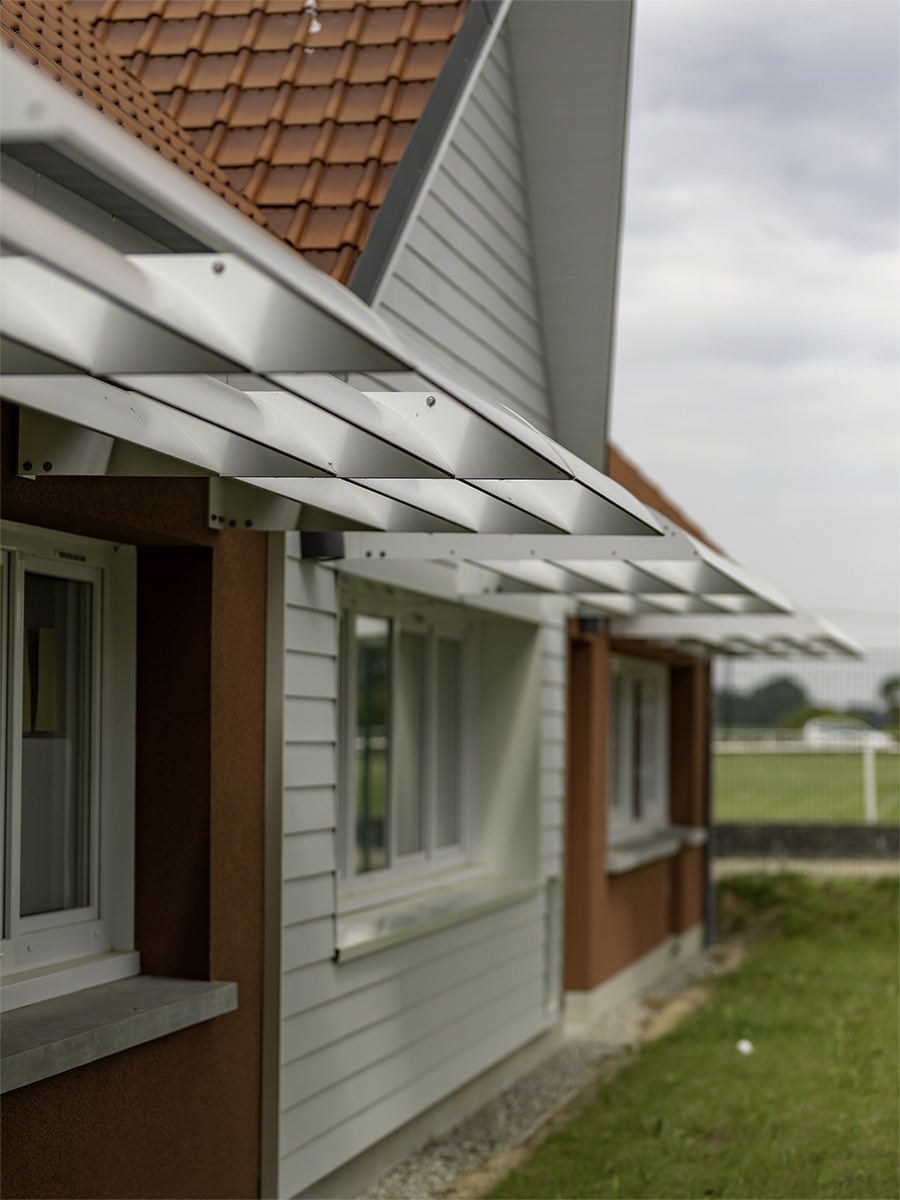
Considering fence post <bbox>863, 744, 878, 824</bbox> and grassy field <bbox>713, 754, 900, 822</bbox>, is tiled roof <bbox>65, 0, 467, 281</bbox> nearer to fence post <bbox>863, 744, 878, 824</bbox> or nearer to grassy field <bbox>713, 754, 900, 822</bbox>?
grassy field <bbox>713, 754, 900, 822</bbox>

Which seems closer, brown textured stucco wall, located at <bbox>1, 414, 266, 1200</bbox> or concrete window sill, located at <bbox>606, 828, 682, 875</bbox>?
brown textured stucco wall, located at <bbox>1, 414, 266, 1200</bbox>

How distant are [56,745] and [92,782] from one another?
0.83 feet

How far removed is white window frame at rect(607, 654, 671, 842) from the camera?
13352mm

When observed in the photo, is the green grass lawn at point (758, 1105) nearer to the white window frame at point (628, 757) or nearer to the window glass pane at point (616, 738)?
the white window frame at point (628, 757)

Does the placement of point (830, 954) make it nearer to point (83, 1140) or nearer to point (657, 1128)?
point (657, 1128)

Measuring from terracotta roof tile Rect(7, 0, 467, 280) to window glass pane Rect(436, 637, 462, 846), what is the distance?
314 centimetres

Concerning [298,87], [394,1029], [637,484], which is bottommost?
[394,1029]

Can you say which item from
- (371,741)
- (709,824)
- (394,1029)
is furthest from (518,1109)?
(709,824)

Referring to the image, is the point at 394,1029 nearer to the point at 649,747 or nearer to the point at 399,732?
the point at 399,732

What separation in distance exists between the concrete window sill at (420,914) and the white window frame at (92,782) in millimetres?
1416

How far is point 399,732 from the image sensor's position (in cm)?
788

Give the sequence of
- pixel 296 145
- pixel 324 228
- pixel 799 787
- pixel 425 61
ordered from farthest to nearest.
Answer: pixel 799 787, pixel 425 61, pixel 296 145, pixel 324 228

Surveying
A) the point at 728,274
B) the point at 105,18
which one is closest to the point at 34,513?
the point at 105,18

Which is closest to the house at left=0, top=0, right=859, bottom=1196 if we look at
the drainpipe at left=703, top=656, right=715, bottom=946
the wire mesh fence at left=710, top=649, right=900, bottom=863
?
the drainpipe at left=703, top=656, right=715, bottom=946
